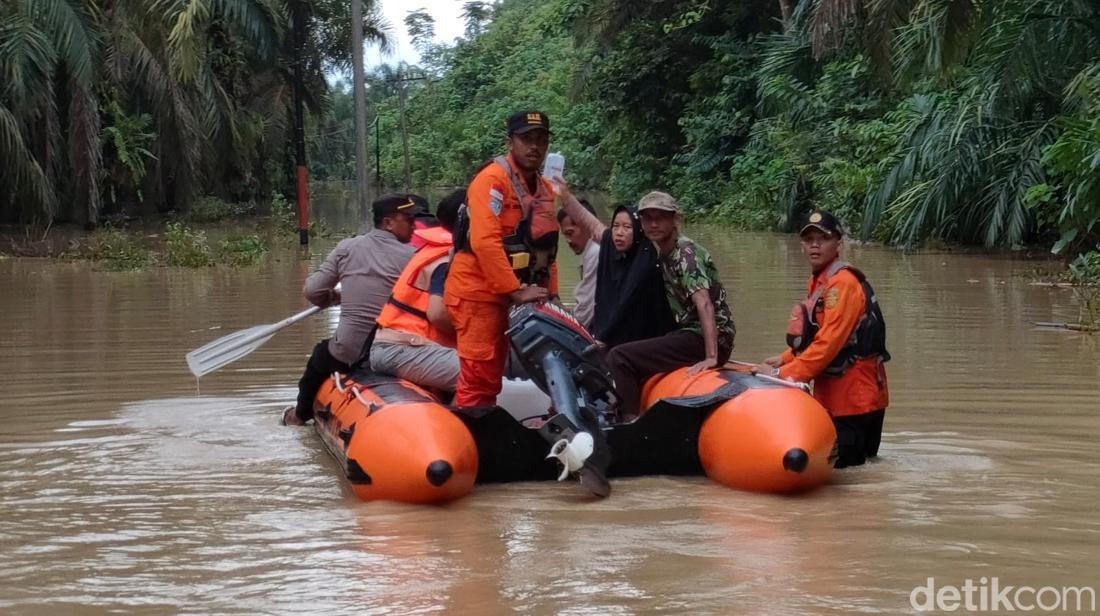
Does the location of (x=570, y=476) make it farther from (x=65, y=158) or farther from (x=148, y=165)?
(x=148, y=165)

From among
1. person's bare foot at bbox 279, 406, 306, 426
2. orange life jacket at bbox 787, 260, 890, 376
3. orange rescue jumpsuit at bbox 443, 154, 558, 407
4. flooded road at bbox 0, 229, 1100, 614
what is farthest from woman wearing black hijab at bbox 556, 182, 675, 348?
person's bare foot at bbox 279, 406, 306, 426

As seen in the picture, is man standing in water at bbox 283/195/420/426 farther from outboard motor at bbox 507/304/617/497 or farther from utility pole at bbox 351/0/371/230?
utility pole at bbox 351/0/371/230

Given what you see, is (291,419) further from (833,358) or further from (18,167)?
(18,167)

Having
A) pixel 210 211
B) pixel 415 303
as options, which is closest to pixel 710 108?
pixel 210 211

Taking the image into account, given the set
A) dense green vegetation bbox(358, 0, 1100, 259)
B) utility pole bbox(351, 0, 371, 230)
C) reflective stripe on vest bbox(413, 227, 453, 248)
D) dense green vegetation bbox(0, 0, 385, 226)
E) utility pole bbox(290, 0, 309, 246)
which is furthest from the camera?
utility pole bbox(290, 0, 309, 246)

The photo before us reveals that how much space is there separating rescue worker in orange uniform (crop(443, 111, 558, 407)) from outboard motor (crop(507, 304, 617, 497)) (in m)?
0.22

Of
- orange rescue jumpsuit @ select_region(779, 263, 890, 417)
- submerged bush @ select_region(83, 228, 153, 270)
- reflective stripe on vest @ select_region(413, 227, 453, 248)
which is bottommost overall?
orange rescue jumpsuit @ select_region(779, 263, 890, 417)

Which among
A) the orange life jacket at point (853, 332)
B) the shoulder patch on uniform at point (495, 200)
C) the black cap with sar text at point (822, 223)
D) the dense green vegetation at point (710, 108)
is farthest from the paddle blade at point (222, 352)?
the dense green vegetation at point (710, 108)

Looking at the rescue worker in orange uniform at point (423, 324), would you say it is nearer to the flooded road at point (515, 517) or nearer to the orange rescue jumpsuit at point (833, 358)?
the flooded road at point (515, 517)

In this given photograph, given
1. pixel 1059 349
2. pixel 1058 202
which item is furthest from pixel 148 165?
pixel 1059 349

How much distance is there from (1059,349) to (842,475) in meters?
4.26

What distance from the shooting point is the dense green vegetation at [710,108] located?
16.0 m

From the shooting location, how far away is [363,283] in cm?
841

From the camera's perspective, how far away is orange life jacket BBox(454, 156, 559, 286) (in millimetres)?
6852
